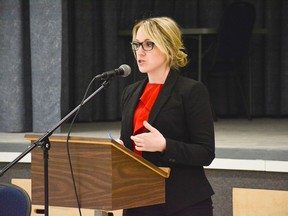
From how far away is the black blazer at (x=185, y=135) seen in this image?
2438 mm

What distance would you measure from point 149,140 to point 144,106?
0.29m

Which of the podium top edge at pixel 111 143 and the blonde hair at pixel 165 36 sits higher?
the blonde hair at pixel 165 36

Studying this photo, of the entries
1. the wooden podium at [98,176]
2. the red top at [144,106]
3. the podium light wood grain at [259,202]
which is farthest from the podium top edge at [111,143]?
the podium light wood grain at [259,202]

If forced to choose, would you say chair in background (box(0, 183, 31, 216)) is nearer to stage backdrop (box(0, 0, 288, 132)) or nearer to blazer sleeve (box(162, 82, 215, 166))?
blazer sleeve (box(162, 82, 215, 166))

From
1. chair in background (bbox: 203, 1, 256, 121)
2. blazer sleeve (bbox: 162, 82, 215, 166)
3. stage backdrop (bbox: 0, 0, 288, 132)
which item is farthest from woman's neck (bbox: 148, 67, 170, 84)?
chair in background (bbox: 203, 1, 256, 121)

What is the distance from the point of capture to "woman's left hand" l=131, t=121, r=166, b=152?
2285 millimetres

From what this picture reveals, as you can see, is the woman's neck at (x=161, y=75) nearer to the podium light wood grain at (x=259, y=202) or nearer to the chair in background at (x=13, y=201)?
the chair in background at (x=13, y=201)

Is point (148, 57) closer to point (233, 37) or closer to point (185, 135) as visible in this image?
point (185, 135)

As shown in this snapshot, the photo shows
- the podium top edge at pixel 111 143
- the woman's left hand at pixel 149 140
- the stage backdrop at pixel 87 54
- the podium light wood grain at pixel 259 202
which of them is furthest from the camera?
the stage backdrop at pixel 87 54

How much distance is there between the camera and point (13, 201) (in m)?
2.67

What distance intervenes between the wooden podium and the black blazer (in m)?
0.12

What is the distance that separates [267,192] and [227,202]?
0.25m

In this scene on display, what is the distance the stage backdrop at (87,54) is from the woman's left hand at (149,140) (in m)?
2.52

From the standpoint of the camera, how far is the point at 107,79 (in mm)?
2365
